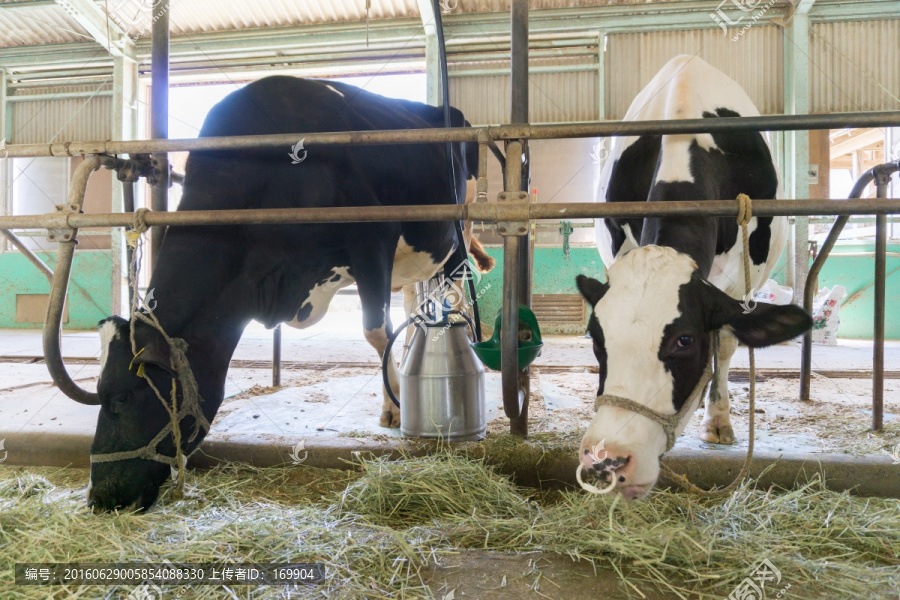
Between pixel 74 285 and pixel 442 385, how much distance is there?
36.7ft

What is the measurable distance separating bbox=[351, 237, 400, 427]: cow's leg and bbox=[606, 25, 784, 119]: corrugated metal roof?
8.14m

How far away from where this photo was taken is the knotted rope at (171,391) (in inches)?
80.5

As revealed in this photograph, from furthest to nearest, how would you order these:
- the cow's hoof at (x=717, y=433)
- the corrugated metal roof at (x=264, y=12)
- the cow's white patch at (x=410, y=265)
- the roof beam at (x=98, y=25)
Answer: the corrugated metal roof at (x=264, y=12) < the roof beam at (x=98, y=25) < the cow's white patch at (x=410, y=265) < the cow's hoof at (x=717, y=433)

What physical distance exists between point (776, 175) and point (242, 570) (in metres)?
3.13

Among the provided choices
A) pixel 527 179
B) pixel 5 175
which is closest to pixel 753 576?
pixel 527 179

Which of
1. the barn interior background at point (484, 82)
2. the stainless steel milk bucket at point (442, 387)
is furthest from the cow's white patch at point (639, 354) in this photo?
the barn interior background at point (484, 82)

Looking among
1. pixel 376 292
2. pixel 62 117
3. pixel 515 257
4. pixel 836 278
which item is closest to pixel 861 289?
pixel 836 278

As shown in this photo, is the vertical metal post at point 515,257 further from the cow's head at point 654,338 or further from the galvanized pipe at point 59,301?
the galvanized pipe at point 59,301

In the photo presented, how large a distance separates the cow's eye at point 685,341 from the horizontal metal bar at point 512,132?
0.73m

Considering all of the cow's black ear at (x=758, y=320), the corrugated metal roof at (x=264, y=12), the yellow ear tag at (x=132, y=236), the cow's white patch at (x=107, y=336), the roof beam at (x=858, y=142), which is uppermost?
the corrugated metal roof at (x=264, y=12)

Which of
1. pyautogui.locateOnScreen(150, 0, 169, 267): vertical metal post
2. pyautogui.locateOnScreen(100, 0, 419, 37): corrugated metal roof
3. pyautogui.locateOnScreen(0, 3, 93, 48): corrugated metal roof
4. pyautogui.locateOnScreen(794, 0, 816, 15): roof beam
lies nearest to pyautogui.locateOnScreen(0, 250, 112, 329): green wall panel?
pyautogui.locateOnScreen(0, 3, 93, 48): corrugated metal roof

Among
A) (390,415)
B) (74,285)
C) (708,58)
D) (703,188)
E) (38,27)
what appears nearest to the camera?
(703,188)

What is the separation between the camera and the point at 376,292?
10.2 feet

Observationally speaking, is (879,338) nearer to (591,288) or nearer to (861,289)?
(591,288)
